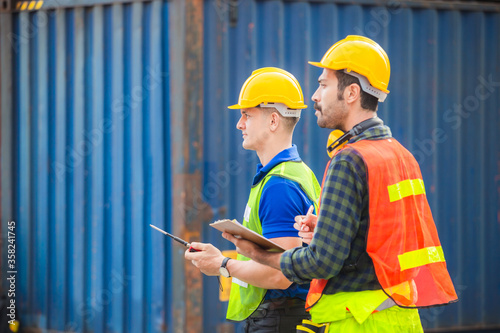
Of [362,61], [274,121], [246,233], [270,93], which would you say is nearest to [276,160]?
[274,121]

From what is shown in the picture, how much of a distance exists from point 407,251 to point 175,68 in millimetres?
3381

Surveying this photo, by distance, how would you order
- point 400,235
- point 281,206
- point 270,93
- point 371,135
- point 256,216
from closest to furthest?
point 400,235
point 371,135
point 281,206
point 256,216
point 270,93

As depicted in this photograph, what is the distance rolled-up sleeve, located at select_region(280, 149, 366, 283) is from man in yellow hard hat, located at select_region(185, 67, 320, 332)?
0.44 m

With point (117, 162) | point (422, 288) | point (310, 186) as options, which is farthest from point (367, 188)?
point (117, 162)

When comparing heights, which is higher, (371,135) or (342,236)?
(371,135)

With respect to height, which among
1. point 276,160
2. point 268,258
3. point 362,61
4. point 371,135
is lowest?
point 268,258

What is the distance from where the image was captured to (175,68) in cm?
488

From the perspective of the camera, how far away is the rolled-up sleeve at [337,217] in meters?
1.96

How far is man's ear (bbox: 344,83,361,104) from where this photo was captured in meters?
2.17

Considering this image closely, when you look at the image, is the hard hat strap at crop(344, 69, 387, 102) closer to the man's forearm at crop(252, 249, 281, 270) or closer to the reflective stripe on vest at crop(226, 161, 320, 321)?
the reflective stripe on vest at crop(226, 161, 320, 321)

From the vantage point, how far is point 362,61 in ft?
7.11

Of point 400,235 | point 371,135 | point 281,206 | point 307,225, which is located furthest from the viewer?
point 281,206

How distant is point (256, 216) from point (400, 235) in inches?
33.0

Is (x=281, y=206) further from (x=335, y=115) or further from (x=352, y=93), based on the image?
(x=352, y=93)
